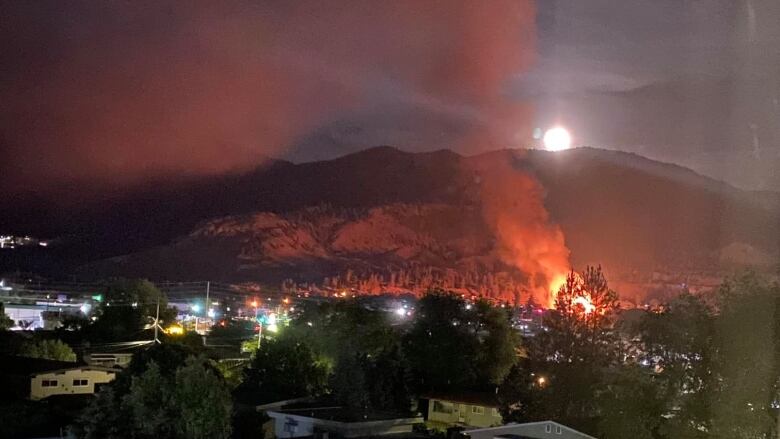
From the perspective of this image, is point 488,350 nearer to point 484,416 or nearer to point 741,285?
Answer: point 484,416

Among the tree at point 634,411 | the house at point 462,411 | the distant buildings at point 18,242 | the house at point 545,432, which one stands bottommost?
the house at point 462,411

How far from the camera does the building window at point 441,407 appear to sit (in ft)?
67.8

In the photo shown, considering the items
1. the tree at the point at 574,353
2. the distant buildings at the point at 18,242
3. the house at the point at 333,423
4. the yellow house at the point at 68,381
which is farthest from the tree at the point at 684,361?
the distant buildings at the point at 18,242

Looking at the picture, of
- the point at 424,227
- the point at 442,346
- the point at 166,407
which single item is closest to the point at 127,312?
the point at 442,346

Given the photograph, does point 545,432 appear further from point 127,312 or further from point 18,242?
point 18,242

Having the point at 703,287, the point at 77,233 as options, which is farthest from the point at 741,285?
the point at 77,233

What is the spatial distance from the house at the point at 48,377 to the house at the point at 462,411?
28.6 ft

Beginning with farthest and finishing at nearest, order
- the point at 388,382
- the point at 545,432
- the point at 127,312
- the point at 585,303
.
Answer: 1. the point at 127,312
2. the point at 388,382
3. the point at 585,303
4. the point at 545,432

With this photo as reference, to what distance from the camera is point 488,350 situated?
82.7 feet

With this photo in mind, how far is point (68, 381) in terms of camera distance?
19.9 m

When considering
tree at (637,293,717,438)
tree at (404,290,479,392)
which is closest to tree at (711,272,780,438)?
tree at (637,293,717,438)

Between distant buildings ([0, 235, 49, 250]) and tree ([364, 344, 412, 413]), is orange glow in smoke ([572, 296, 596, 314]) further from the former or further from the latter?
distant buildings ([0, 235, 49, 250])

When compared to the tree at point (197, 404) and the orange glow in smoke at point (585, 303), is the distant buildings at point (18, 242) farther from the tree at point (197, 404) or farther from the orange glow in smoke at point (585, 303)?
the tree at point (197, 404)

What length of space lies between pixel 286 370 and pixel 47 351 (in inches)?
337
